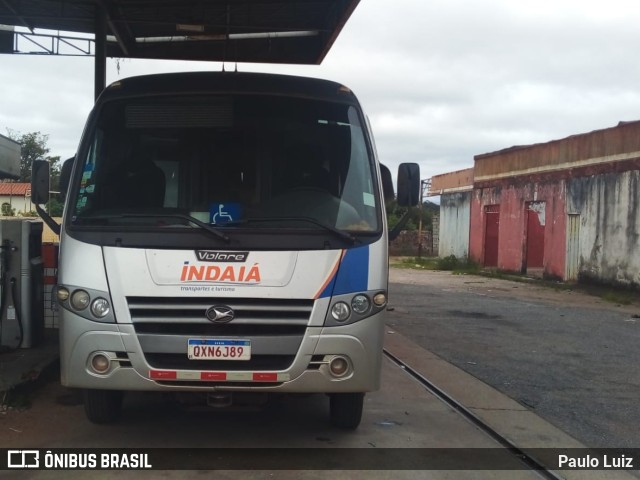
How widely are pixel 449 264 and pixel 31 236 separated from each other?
89.8ft

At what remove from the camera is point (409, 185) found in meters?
6.31

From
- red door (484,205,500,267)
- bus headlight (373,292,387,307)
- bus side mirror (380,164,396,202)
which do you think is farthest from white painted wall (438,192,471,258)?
bus headlight (373,292,387,307)

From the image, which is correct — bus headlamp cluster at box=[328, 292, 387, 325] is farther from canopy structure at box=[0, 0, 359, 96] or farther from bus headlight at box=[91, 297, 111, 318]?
canopy structure at box=[0, 0, 359, 96]

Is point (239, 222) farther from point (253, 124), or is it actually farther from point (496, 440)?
point (496, 440)

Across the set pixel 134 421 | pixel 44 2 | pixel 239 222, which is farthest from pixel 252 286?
pixel 44 2

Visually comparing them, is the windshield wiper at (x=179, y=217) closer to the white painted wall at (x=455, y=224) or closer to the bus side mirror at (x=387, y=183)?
the bus side mirror at (x=387, y=183)

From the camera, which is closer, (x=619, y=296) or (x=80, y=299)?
(x=80, y=299)

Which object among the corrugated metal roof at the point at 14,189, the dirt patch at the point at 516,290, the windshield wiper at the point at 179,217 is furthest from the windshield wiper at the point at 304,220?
the corrugated metal roof at the point at 14,189

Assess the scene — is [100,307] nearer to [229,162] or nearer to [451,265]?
[229,162]

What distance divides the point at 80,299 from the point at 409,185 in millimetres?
2800

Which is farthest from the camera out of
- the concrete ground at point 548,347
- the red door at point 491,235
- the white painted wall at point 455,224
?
the white painted wall at point 455,224

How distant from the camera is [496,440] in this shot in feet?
19.8

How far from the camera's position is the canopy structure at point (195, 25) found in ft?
35.2

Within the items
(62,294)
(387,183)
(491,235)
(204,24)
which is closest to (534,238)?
(491,235)
